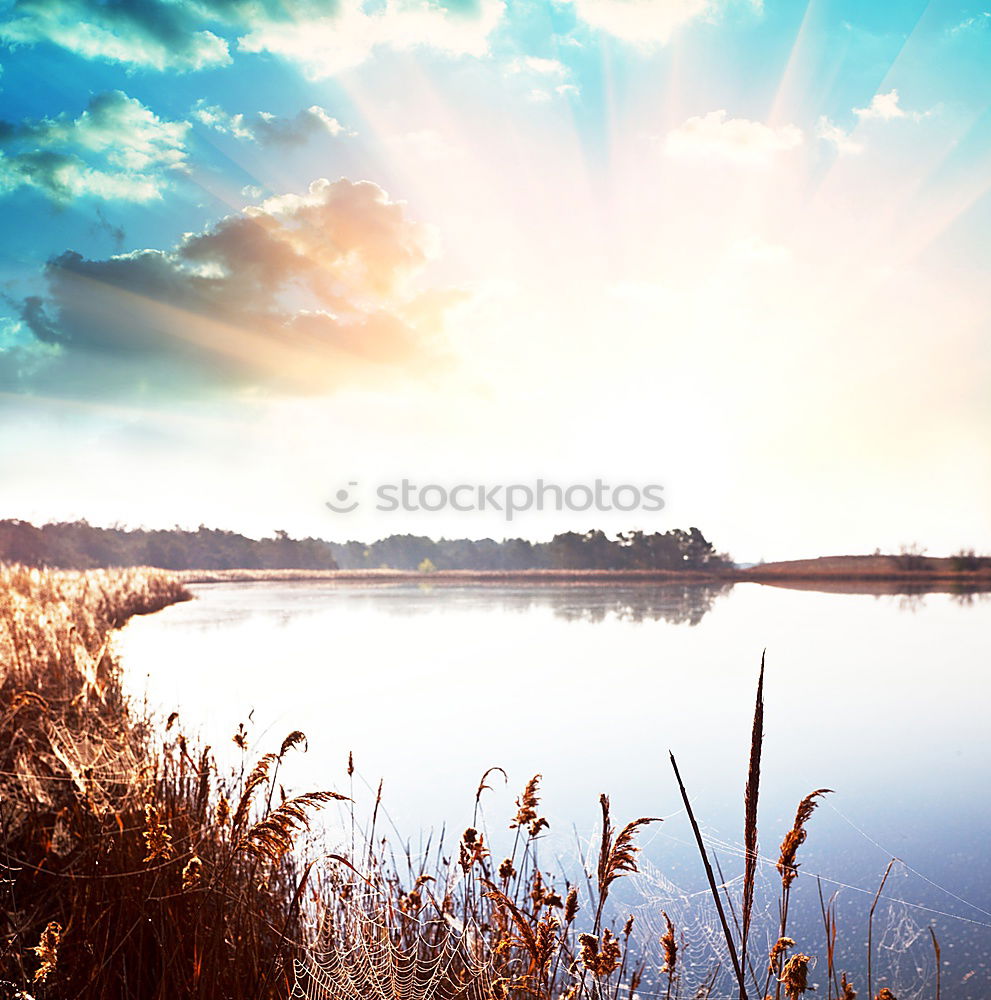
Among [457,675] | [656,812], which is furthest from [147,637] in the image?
[656,812]

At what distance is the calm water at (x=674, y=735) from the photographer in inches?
187

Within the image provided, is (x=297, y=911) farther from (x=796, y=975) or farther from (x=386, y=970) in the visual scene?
(x=796, y=975)

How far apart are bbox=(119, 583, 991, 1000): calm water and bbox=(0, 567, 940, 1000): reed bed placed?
510 millimetres

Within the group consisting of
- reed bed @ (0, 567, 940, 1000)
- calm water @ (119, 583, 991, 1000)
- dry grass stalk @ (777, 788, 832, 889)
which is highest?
dry grass stalk @ (777, 788, 832, 889)

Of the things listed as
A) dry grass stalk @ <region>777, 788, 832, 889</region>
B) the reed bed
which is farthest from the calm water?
dry grass stalk @ <region>777, 788, 832, 889</region>

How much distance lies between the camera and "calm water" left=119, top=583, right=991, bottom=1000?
4762mm

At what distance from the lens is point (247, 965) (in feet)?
10.2

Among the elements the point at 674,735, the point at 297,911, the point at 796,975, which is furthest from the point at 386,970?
the point at 674,735

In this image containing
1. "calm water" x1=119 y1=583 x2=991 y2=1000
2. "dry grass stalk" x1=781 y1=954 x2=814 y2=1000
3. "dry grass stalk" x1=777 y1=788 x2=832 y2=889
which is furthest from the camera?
"calm water" x1=119 y1=583 x2=991 y2=1000

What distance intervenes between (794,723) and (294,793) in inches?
260

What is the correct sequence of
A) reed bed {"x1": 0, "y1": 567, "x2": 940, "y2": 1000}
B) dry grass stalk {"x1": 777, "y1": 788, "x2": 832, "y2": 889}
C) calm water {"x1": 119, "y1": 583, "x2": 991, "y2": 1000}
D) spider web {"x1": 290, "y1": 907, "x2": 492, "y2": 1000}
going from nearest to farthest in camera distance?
dry grass stalk {"x1": 777, "y1": 788, "x2": 832, "y2": 889} < reed bed {"x1": 0, "y1": 567, "x2": 940, "y2": 1000} < spider web {"x1": 290, "y1": 907, "x2": 492, "y2": 1000} < calm water {"x1": 119, "y1": 583, "x2": 991, "y2": 1000}

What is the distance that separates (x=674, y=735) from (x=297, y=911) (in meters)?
7.18

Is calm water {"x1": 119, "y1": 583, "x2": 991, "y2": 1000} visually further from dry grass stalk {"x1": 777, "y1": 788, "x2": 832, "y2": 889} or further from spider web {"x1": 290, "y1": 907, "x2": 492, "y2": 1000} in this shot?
spider web {"x1": 290, "y1": 907, "x2": 492, "y2": 1000}

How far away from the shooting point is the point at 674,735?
9.59m
